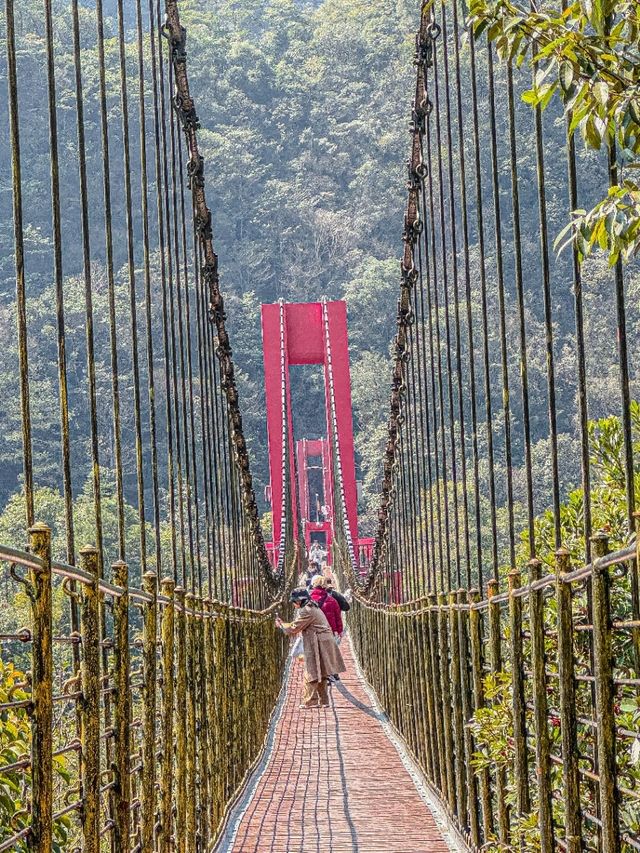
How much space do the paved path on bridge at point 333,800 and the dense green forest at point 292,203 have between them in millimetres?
16551

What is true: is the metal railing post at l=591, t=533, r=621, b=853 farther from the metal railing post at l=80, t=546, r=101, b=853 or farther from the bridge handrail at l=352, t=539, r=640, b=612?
the metal railing post at l=80, t=546, r=101, b=853

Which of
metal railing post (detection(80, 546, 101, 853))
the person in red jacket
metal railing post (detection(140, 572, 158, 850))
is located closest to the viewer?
metal railing post (detection(80, 546, 101, 853))

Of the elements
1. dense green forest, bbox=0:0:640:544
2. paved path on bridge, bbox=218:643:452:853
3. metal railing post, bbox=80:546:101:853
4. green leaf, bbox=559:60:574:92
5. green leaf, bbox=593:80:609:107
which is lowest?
paved path on bridge, bbox=218:643:452:853

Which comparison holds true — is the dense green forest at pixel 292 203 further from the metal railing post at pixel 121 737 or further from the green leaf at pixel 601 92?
the green leaf at pixel 601 92

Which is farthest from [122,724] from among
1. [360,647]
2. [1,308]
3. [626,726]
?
[1,308]

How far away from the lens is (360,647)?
12062 millimetres

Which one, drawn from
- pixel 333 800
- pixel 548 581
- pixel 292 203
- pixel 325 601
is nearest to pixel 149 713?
pixel 548 581

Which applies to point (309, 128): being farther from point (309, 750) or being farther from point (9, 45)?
point (9, 45)

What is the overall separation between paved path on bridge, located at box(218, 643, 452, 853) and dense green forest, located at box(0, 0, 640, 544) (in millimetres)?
16551

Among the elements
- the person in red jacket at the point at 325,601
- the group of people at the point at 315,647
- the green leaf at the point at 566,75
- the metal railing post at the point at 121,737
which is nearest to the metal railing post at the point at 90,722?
the metal railing post at the point at 121,737

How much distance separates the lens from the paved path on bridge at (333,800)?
424 cm

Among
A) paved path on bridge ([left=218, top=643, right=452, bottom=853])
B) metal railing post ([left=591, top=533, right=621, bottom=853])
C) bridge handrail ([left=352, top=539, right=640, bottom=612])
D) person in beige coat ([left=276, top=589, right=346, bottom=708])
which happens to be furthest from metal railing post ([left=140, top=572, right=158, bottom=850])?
person in beige coat ([left=276, top=589, right=346, bottom=708])

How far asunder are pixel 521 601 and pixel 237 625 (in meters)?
2.91

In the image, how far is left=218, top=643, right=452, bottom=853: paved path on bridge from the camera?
4.24 m
